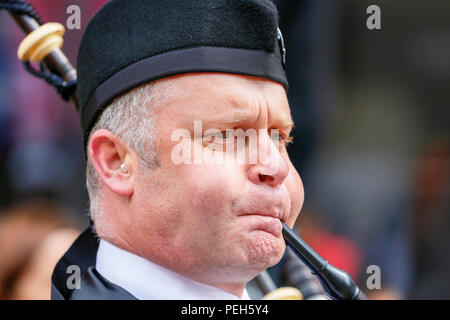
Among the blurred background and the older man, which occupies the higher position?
the older man

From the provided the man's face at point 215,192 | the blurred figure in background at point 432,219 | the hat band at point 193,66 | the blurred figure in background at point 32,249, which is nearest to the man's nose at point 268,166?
the man's face at point 215,192

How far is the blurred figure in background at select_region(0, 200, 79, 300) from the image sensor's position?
77.9 inches

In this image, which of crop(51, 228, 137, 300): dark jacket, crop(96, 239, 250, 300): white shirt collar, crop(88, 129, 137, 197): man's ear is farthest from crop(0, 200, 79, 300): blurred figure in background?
crop(88, 129, 137, 197): man's ear

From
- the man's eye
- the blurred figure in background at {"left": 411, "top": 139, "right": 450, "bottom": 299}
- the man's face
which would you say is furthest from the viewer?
the blurred figure in background at {"left": 411, "top": 139, "right": 450, "bottom": 299}

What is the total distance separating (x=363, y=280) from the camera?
2.60 m

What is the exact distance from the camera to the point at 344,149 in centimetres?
415

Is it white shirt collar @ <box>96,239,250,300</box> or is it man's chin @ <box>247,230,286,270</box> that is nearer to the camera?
man's chin @ <box>247,230,286,270</box>

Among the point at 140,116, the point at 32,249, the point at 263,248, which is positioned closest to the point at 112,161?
the point at 140,116

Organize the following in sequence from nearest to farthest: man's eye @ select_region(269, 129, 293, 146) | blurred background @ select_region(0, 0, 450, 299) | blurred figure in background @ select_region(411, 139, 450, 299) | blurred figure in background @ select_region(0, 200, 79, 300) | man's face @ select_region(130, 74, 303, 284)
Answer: man's face @ select_region(130, 74, 303, 284) < man's eye @ select_region(269, 129, 293, 146) < blurred figure in background @ select_region(0, 200, 79, 300) < blurred background @ select_region(0, 0, 450, 299) < blurred figure in background @ select_region(411, 139, 450, 299)

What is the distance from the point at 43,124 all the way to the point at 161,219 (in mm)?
2634

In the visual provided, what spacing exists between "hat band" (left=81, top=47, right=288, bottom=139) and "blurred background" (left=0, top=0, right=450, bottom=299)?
1.80ft

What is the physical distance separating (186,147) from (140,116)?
124 mm

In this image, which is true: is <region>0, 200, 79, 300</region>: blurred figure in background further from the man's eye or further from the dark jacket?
the man's eye

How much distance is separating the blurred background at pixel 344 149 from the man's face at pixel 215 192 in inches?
27.6
